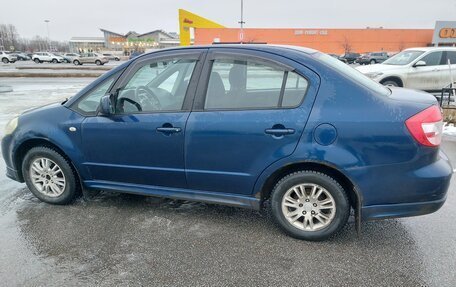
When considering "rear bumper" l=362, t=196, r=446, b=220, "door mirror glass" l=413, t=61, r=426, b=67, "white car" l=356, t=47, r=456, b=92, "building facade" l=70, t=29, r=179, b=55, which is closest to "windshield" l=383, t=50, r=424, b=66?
"white car" l=356, t=47, r=456, b=92

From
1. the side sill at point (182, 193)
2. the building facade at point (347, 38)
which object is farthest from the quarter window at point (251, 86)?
the building facade at point (347, 38)

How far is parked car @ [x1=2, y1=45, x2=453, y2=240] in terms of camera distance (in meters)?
2.81

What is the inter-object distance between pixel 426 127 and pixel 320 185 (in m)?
0.96

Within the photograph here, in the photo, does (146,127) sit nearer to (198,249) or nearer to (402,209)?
(198,249)

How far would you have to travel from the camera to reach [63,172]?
150 inches

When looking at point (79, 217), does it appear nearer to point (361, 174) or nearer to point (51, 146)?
point (51, 146)

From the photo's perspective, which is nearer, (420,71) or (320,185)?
(320,185)

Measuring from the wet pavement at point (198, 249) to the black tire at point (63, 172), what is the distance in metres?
0.11

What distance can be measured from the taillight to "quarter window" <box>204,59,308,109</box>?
900 mm

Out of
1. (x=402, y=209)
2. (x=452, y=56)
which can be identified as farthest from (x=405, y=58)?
(x=402, y=209)

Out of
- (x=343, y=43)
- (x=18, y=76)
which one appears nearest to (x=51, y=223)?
(x=18, y=76)

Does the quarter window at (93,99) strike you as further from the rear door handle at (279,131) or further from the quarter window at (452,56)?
the quarter window at (452,56)

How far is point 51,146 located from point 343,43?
6736 centimetres

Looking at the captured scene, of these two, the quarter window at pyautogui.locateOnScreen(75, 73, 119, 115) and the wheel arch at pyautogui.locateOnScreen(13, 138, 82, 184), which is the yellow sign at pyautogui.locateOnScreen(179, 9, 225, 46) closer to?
the wheel arch at pyautogui.locateOnScreen(13, 138, 82, 184)
